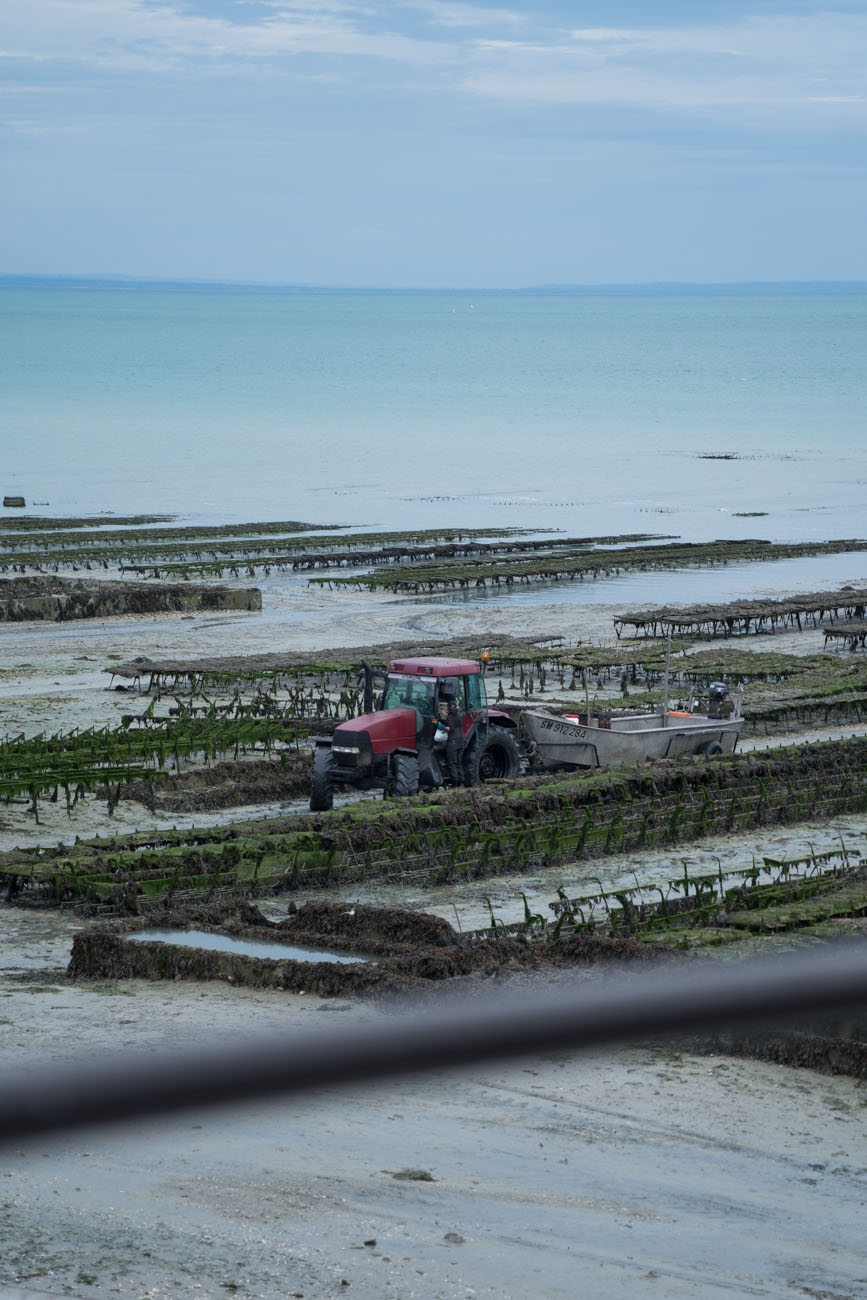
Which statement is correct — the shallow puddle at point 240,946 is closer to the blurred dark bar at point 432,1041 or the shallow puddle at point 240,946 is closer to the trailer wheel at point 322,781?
the trailer wheel at point 322,781

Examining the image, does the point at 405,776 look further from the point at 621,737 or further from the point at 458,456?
the point at 458,456

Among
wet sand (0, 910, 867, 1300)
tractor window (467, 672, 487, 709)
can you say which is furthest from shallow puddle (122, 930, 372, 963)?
tractor window (467, 672, 487, 709)

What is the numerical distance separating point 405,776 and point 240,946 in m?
6.24

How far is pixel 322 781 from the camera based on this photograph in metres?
21.8

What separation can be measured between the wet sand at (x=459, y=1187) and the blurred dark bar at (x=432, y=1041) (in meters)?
5.07

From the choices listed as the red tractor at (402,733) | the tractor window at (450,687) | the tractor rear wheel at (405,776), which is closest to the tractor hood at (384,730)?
the red tractor at (402,733)

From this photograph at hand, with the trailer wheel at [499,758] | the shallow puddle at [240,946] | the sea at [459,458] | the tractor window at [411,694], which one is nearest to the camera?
the shallow puddle at [240,946]

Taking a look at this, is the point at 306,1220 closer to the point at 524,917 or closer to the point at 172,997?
the point at 172,997

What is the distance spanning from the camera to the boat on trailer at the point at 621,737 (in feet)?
82.6

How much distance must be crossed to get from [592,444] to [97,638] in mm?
80393

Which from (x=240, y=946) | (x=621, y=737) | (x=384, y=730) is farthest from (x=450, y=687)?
(x=240, y=946)

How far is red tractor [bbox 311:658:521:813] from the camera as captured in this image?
21.4 m

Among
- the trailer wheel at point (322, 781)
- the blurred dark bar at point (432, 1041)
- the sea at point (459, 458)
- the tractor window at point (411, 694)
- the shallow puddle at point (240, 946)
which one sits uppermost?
Answer: the sea at point (459, 458)

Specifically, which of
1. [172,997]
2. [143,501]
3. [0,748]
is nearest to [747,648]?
[0,748]
